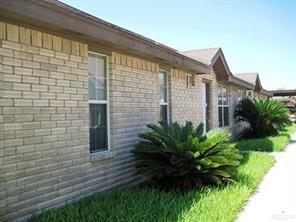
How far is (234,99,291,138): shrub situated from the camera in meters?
19.2

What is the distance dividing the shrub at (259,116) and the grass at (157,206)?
11.7 metres

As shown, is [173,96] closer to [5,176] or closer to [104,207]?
[104,207]

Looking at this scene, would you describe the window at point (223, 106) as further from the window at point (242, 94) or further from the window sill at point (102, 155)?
the window sill at point (102, 155)

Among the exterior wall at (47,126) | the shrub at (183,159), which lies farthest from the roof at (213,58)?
the exterior wall at (47,126)

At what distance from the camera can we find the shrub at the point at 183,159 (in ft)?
24.5

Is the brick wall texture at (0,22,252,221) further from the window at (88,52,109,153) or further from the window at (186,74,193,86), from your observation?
the window at (186,74,193,86)

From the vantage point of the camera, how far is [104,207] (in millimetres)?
6023

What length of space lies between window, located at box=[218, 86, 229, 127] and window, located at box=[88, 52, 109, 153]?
975cm

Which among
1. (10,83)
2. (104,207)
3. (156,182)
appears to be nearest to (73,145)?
(104,207)

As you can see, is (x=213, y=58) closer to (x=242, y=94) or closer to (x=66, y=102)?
(x=66, y=102)

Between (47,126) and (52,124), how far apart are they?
0.12 meters

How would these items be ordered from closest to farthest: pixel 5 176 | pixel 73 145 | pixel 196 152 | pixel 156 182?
pixel 5 176
pixel 73 145
pixel 196 152
pixel 156 182

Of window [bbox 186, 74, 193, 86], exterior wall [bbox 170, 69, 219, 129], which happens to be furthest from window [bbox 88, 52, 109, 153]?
window [bbox 186, 74, 193, 86]

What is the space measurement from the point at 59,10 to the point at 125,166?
3737 millimetres
